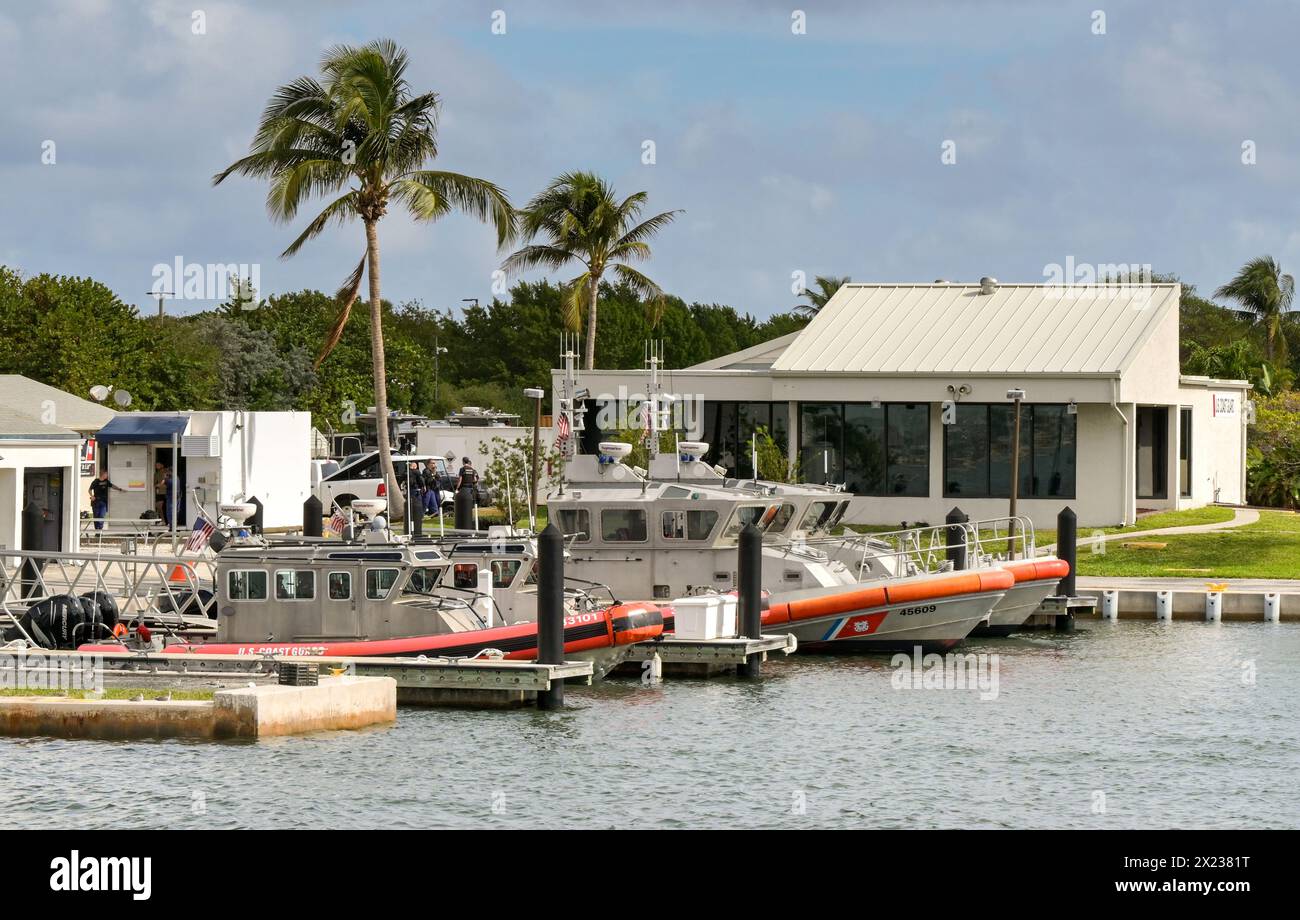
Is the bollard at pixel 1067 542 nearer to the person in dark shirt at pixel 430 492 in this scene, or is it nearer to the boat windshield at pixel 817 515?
the boat windshield at pixel 817 515

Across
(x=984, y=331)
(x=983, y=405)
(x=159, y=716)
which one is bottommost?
(x=159, y=716)

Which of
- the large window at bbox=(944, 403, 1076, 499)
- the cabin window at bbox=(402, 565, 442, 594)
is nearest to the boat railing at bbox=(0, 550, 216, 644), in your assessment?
the cabin window at bbox=(402, 565, 442, 594)

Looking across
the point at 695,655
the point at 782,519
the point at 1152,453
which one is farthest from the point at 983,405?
the point at 695,655

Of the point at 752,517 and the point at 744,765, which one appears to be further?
the point at 752,517

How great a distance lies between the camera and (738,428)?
48.3 m

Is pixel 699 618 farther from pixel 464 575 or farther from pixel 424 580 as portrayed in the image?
pixel 424 580

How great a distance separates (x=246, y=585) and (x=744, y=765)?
7.92 m

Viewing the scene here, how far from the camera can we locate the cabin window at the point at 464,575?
2688cm

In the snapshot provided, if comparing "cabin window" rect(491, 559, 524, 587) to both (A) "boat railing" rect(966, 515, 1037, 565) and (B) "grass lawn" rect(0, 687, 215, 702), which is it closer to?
(B) "grass lawn" rect(0, 687, 215, 702)

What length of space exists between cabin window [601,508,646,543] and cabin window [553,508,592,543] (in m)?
0.24

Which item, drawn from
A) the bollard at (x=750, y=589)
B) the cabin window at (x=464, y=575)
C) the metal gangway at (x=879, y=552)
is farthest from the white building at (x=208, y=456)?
the bollard at (x=750, y=589)

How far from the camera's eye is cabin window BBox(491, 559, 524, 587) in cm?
2669

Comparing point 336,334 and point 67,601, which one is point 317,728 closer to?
point 67,601

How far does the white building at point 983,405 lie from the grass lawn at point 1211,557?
146 inches
